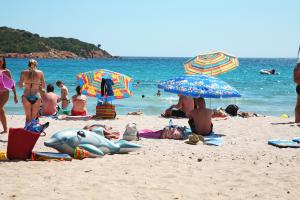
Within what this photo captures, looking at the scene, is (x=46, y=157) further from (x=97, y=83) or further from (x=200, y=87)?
(x=97, y=83)

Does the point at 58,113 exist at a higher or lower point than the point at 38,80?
lower

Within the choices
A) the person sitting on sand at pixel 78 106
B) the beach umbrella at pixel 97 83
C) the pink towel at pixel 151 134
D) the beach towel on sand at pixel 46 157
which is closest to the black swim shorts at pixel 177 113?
the beach umbrella at pixel 97 83

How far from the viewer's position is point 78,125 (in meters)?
10.1

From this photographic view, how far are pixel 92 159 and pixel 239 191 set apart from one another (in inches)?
88.0

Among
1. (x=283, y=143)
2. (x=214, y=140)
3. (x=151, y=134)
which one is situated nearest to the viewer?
(x=283, y=143)

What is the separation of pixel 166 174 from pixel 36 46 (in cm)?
10885

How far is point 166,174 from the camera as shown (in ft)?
18.9

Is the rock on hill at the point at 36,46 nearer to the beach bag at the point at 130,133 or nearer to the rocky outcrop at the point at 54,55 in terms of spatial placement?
the rocky outcrop at the point at 54,55

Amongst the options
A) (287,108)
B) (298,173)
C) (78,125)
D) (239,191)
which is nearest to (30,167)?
(239,191)

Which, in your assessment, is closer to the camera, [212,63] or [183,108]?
[212,63]

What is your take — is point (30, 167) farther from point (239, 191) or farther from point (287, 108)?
point (287, 108)

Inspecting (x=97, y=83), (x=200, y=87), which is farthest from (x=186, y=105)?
(x=200, y=87)

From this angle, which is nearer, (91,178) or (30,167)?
(91,178)

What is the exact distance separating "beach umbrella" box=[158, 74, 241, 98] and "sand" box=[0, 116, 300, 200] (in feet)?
3.63
